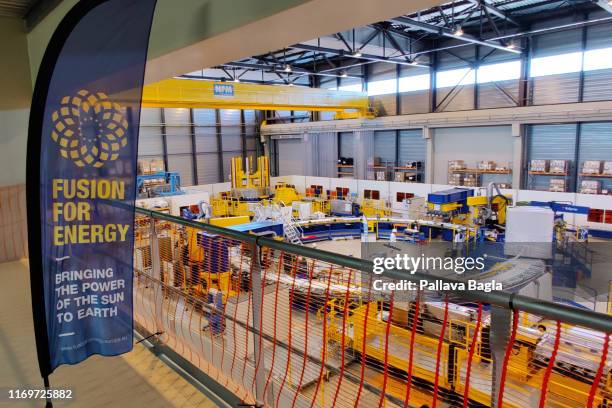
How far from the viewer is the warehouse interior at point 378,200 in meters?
2.97

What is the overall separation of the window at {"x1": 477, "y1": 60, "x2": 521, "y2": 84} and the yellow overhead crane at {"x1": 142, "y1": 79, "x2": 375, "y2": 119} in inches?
246

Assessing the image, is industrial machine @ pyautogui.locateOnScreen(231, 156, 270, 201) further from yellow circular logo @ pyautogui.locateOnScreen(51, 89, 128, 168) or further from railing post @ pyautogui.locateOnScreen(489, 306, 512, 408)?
railing post @ pyautogui.locateOnScreen(489, 306, 512, 408)

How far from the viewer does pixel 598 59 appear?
16.8 metres

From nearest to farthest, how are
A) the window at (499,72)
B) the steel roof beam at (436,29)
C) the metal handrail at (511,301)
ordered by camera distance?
the metal handrail at (511,301), the steel roof beam at (436,29), the window at (499,72)

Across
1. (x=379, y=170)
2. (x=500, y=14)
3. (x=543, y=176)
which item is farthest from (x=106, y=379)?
(x=379, y=170)

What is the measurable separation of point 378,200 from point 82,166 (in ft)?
62.7

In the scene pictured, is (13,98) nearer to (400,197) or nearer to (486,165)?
(400,197)

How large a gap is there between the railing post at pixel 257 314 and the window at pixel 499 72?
66.2 ft

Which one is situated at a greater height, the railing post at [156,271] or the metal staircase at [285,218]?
the railing post at [156,271]

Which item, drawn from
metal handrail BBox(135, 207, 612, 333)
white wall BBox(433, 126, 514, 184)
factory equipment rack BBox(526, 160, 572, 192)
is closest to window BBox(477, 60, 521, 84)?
white wall BBox(433, 126, 514, 184)

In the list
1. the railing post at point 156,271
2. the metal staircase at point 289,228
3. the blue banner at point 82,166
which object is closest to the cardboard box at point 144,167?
the metal staircase at point 289,228

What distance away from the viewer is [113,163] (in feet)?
9.12

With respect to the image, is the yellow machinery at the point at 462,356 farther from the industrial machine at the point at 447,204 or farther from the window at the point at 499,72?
the window at the point at 499,72

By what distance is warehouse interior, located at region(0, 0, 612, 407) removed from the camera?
9.75 ft
